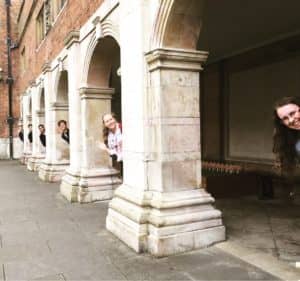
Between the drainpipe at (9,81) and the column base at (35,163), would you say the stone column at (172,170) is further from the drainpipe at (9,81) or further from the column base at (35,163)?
the drainpipe at (9,81)

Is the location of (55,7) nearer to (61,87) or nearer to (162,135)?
(61,87)

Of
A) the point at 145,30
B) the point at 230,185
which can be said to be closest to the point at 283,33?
the point at 230,185

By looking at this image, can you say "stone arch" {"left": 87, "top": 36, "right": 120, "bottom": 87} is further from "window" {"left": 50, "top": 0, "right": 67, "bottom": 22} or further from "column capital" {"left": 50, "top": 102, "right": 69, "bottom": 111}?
"column capital" {"left": 50, "top": 102, "right": 69, "bottom": 111}

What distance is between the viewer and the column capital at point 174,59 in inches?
183

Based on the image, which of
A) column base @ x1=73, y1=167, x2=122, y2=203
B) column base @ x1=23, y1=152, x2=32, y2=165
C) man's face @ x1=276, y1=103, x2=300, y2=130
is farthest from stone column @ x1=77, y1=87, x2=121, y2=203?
column base @ x1=23, y1=152, x2=32, y2=165

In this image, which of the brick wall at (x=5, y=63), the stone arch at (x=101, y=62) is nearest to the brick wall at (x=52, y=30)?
the stone arch at (x=101, y=62)

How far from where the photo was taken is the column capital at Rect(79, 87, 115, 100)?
790cm

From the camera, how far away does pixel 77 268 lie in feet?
14.0

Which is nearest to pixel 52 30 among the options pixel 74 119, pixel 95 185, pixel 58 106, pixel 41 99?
pixel 58 106

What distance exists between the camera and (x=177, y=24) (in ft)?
15.4

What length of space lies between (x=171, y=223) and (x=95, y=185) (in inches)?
146

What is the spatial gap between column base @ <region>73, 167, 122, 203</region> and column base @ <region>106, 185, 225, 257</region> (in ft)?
9.94

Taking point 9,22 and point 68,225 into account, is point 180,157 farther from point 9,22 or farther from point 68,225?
point 9,22

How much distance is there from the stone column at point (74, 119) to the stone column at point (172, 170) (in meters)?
3.61
